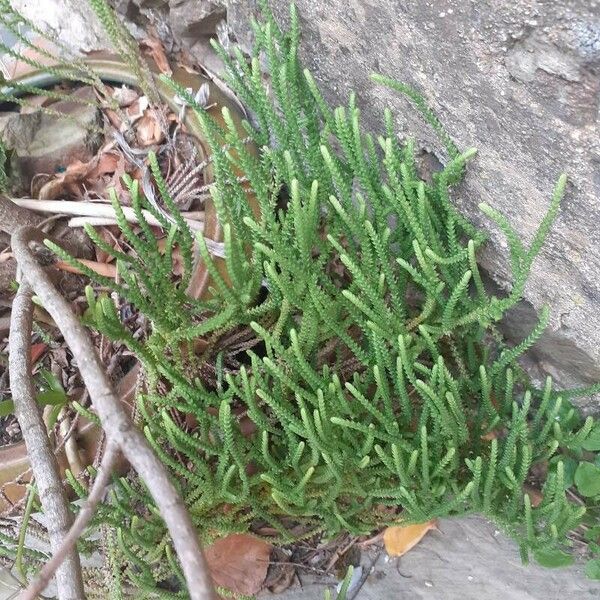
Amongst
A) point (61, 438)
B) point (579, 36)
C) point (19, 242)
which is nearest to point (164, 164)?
point (19, 242)

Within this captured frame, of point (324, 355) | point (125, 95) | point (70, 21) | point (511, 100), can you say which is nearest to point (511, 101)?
point (511, 100)

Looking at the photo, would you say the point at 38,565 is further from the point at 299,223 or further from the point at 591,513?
the point at 591,513

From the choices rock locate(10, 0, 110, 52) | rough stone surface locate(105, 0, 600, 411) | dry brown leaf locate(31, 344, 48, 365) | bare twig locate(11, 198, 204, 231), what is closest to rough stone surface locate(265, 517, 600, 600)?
rough stone surface locate(105, 0, 600, 411)

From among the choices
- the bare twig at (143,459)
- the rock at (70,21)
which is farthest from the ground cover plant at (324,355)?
the rock at (70,21)

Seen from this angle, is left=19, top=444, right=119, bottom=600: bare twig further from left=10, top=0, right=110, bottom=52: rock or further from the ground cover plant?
left=10, top=0, right=110, bottom=52: rock

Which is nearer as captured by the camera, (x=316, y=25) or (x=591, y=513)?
(x=316, y=25)

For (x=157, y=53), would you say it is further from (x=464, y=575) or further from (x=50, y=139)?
(x=464, y=575)
